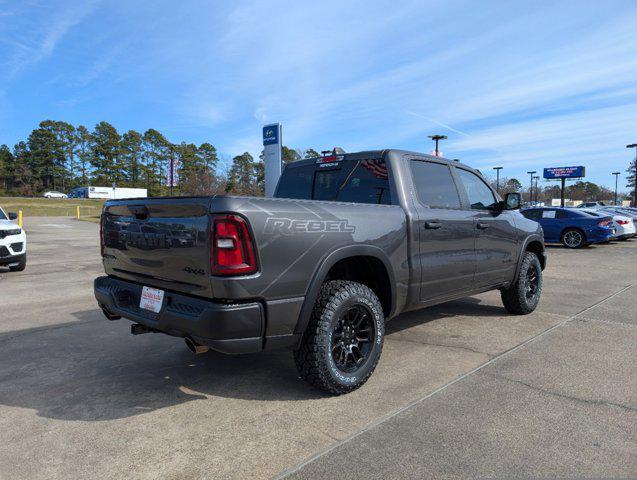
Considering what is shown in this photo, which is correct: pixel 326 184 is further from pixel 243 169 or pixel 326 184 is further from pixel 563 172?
pixel 243 169

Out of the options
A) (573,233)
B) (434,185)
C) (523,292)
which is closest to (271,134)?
(523,292)

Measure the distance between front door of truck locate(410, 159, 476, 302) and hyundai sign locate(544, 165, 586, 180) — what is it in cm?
4892

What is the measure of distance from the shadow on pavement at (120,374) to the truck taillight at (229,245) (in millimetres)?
1123

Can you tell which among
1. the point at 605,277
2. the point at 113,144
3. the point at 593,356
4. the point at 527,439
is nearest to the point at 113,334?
the point at 527,439

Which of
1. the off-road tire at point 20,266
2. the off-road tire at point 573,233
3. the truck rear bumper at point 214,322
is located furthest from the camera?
the off-road tire at point 573,233

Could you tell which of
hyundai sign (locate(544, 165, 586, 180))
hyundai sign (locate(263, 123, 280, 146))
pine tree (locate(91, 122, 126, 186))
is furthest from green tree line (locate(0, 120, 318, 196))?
hyundai sign (locate(263, 123, 280, 146))

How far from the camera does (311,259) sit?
115 inches

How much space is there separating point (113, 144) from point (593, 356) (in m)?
102

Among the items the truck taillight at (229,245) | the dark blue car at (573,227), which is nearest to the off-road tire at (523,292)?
the truck taillight at (229,245)

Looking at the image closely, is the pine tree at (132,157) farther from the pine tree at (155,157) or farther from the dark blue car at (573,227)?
the dark blue car at (573,227)

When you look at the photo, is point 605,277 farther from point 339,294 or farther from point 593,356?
point 339,294

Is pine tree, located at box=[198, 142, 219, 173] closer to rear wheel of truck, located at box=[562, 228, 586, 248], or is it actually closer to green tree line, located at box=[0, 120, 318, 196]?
green tree line, located at box=[0, 120, 318, 196]

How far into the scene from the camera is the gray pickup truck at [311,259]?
8.62 ft

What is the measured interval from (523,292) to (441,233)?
204 cm
